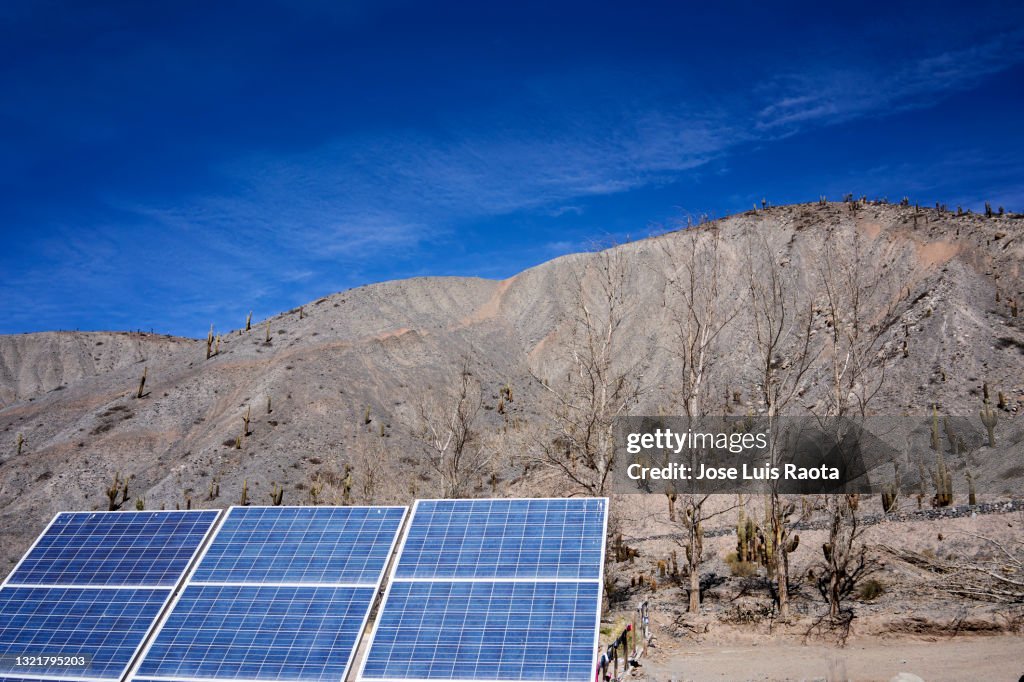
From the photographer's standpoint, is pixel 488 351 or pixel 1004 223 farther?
pixel 488 351

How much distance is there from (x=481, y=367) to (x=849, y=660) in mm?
56077

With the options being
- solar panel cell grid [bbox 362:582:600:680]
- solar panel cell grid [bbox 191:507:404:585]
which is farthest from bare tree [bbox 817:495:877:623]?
solar panel cell grid [bbox 191:507:404:585]

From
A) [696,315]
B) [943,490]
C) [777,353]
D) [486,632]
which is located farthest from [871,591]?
[777,353]

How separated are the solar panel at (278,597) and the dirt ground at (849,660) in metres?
7.80

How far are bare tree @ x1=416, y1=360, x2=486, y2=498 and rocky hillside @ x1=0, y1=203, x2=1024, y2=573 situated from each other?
3.45 ft

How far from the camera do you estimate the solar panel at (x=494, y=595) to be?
10.8 m

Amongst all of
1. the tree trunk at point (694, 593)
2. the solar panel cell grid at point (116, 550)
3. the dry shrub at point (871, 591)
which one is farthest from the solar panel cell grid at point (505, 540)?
the dry shrub at point (871, 591)

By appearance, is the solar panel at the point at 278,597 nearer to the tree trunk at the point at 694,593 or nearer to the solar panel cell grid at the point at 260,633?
the solar panel cell grid at the point at 260,633

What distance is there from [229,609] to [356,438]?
4572cm

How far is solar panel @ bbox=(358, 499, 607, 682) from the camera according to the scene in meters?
10.8

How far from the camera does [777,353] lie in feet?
205

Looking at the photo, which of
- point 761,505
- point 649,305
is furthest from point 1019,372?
point 649,305

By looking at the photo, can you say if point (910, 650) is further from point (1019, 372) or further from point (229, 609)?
point (1019, 372)

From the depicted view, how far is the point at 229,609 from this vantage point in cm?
1212
